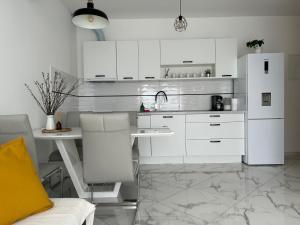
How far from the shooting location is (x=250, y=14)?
175 inches

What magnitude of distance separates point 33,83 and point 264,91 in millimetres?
3232

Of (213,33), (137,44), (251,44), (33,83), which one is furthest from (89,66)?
(251,44)

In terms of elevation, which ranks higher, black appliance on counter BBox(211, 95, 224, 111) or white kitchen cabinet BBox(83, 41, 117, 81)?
white kitchen cabinet BBox(83, 41, 117, 81)

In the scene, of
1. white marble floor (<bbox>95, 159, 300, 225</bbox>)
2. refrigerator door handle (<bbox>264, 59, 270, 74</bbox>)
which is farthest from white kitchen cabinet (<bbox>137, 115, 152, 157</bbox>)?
refrigerator door handle (<bbox>264, 59, 270, 74</bbox>)

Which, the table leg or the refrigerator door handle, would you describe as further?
the refrigerator door handle

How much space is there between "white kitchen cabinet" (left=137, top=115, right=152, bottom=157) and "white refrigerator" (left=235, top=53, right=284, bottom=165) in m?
1.56

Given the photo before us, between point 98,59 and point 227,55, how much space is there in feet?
7.22

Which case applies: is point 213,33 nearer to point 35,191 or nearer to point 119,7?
point 119,7

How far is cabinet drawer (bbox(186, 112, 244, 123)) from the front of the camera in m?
4.04

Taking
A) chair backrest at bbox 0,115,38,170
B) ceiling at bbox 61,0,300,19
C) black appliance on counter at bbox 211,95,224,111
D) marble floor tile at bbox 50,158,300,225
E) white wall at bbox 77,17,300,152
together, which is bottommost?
marble floor tile at bbox 50,158,300,225

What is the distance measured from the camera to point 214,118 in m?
4.06

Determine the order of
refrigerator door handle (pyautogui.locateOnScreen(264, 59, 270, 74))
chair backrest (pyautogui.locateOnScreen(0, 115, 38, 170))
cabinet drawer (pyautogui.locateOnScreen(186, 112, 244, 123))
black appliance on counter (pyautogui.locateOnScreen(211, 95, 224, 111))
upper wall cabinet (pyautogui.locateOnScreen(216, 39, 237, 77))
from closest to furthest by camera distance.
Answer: chair backrest (pyautogui.locateOnScreen(0, 115, 38, 170)), refrigerator door handle (pyautogui.locateOnScreen(264, 59, 270, 74)), cabinet drawer (pyautogui.locateOnScreen(186, 112, 244, 123)), upper wall cabinet (pyautogui.locateOnScreen(216, 39, 237, 77)), black appliance on counter (pyautogui.locateOnScreen(211, 95, 224, 111))

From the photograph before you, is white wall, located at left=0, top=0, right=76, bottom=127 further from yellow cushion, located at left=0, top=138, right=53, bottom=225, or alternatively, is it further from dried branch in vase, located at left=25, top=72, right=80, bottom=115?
yellow cushion, located at left=0, top=138, right=53, bottom=225

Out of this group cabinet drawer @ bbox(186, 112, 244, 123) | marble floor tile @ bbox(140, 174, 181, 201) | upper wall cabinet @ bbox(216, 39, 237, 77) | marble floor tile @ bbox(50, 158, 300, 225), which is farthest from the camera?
upper wall cabinet @ bbox(216, 39, 237, 77)
